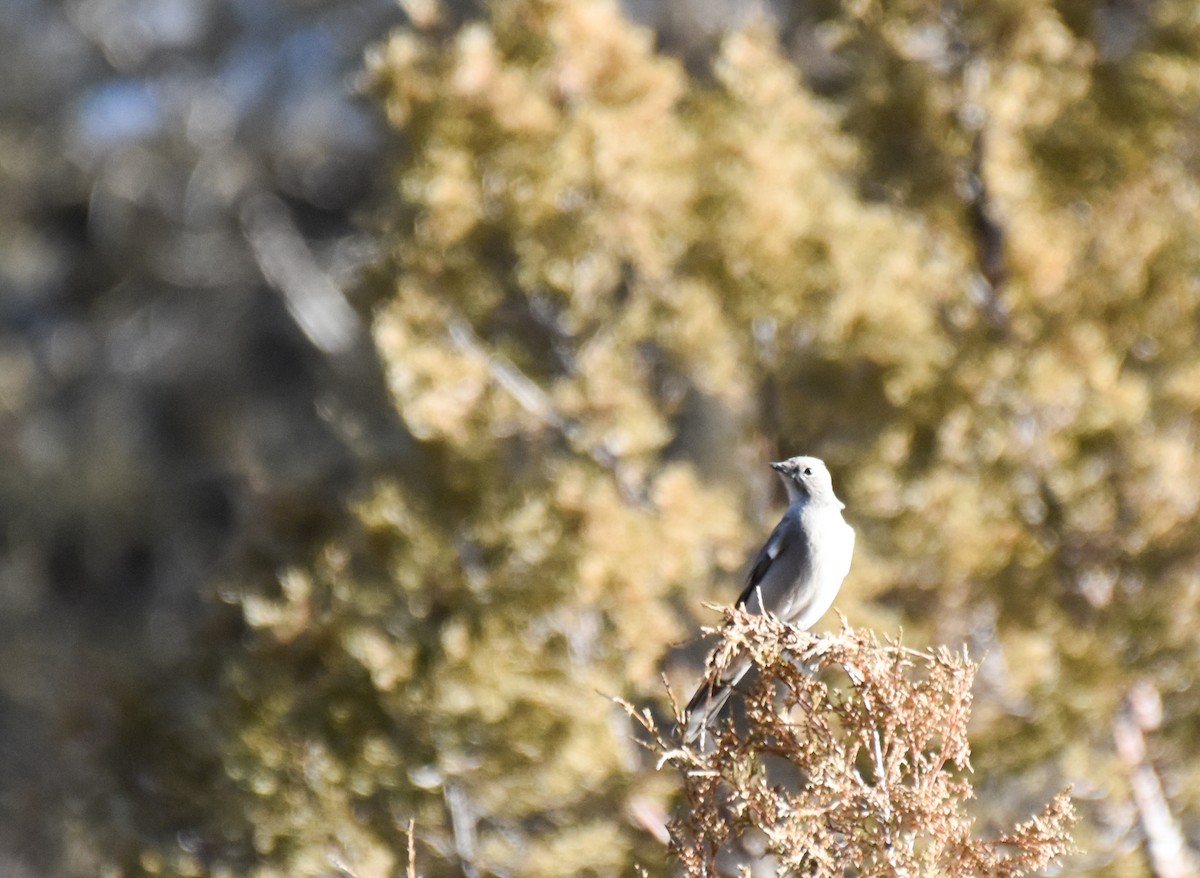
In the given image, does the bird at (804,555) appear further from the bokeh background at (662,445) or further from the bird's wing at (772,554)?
the bokeh background at (662,445)

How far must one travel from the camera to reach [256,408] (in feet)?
80.0

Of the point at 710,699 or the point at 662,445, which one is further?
the point at 662,445

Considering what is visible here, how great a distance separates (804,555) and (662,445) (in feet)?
9.39

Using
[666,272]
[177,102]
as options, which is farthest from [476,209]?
[177,102]

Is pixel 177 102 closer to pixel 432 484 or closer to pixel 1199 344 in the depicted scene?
pixel 432 484

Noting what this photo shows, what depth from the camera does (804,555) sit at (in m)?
5.37

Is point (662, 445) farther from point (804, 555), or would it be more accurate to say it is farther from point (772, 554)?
point (804, 555)

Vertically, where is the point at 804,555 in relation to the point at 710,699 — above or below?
above

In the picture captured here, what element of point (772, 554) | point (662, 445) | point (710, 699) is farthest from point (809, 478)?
point (662, 445)

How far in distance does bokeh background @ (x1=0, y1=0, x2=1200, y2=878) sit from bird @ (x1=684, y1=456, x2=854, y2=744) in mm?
1690

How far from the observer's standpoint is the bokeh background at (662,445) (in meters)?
6.95

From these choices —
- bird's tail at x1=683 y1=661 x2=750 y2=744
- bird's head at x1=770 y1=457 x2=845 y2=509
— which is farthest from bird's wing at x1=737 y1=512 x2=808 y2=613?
bird's tail at x1=683 y1=661 x2=750 y2=744

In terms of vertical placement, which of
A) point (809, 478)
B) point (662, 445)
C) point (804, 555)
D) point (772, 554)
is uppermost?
point (662, 445)

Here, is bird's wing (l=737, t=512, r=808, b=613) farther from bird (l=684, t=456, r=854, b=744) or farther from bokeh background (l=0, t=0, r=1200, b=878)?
bokeh background (l=0, t=0, r=1200, b=878)
